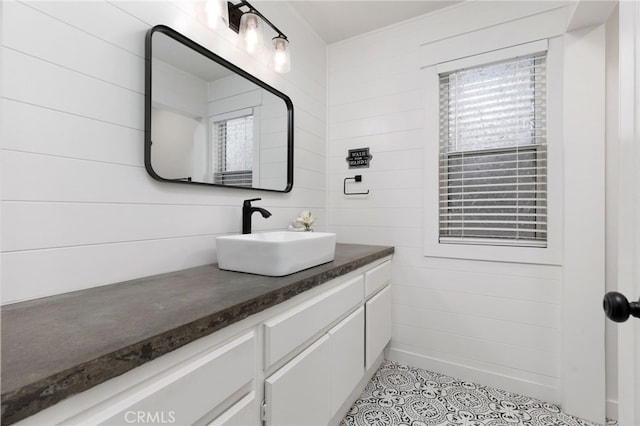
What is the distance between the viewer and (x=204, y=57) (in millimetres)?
1432

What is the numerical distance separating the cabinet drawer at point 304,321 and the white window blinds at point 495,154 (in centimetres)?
102

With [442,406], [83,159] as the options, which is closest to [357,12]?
[83,159]

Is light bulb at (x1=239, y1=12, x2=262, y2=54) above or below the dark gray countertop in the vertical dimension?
above

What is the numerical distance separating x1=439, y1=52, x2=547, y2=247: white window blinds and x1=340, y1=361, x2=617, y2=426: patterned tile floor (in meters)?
0.95

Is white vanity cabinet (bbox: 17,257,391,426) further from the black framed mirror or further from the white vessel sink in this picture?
the black framed mirror

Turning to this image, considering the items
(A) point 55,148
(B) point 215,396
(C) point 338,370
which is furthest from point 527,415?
(A) point 55,148

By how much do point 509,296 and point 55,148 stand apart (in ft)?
7.74

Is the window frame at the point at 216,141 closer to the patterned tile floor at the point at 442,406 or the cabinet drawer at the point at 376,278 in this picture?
the cabinet drawer at the point at 376,278

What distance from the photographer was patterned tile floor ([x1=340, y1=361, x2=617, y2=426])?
1.63 m

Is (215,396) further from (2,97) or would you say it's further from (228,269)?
(2,97)

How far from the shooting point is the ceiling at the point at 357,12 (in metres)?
2.04

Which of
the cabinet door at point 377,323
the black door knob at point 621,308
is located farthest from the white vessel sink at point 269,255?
the black door knob at point 621,308

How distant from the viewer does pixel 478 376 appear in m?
1.98

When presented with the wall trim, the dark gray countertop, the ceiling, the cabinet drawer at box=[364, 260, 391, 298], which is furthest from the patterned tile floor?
the ceiling
